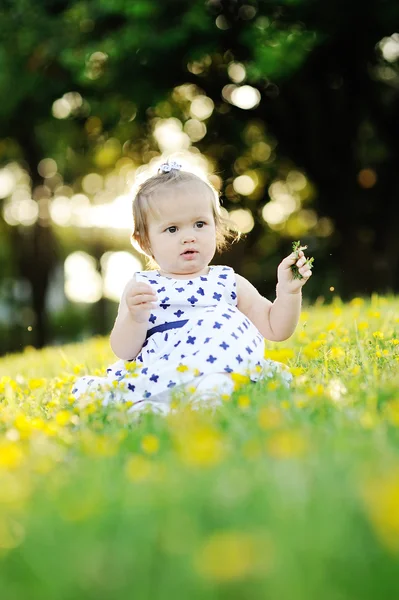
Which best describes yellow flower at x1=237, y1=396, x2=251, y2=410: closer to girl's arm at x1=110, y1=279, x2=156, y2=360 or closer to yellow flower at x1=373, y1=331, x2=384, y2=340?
girl's arm at x1=110, y1=279, x2=156, y2=360

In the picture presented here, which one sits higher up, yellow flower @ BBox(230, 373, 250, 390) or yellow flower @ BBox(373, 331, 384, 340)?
yellow flower @ BBox(230, 373, 250, 390)

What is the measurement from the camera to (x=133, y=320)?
3.97m

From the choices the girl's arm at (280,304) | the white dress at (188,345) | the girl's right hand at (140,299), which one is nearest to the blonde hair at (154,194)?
the white dress at (188,345)

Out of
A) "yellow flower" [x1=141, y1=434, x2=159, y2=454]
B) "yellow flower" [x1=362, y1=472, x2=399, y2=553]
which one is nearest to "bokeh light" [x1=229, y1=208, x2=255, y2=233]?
"yellow flower" [x1=141, y1=434, x2=159, y2=454]

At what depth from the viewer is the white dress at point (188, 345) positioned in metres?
3.74

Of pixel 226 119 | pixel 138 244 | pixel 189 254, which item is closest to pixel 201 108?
pixel 226 119

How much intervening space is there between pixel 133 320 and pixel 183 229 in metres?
0.59

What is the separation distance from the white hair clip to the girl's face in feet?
1.14

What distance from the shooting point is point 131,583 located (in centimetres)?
133

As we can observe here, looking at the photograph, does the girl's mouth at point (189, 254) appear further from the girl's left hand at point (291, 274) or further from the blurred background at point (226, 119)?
the blurred background at point (226, 119)

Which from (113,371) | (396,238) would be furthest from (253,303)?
(396,238)

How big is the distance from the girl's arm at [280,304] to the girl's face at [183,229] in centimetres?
39

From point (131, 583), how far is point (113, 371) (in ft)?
9.63

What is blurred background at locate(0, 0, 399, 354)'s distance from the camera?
11.4 meters
